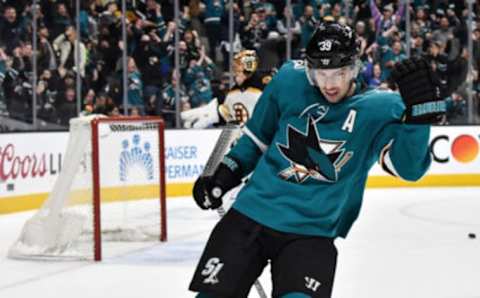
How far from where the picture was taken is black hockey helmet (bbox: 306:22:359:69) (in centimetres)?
262

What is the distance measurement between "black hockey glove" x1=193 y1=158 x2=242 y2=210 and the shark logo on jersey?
0.59 ft

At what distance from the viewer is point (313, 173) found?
2676mm

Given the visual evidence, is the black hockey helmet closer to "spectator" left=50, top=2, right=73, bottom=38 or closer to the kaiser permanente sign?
the kaiser permanente sign

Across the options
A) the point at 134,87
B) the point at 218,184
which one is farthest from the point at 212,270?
the point at 134,87

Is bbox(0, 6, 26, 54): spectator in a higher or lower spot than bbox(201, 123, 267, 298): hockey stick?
higher

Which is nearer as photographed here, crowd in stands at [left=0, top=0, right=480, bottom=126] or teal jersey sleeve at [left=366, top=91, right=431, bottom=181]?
teal jersey sleeve at [left=366, top=91, right=431, bottom=181]

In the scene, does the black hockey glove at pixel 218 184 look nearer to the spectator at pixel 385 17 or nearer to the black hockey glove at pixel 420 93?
the black hockey glove at pixel 420 93

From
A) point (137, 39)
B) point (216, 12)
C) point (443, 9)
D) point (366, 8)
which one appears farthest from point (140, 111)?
point (443, 9)

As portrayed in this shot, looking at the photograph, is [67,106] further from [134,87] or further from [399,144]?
[399,144]

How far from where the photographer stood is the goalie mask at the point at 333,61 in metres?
2.62

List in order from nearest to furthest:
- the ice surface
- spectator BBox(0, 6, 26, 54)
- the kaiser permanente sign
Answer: the ice surface, the kaiser permanente sign, spectator BBox(0, 6, 26, 54)

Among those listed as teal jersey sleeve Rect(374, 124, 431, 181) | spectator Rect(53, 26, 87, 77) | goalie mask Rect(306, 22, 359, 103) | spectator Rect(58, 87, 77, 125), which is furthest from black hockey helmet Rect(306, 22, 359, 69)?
spectator Rect(53, 26, 87, 77)

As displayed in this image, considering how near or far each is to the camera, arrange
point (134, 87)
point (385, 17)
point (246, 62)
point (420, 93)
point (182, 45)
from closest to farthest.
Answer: point (420, 93) → point (246, 62) → point (134, 87) → point (182, 45) → point (385, 17)

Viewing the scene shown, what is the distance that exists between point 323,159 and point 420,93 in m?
0.32
